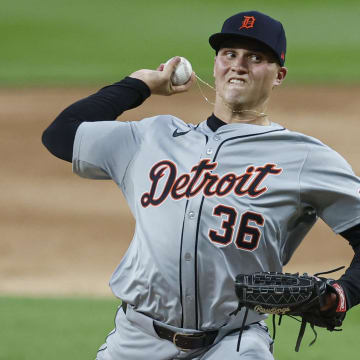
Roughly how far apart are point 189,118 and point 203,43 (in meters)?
5.34

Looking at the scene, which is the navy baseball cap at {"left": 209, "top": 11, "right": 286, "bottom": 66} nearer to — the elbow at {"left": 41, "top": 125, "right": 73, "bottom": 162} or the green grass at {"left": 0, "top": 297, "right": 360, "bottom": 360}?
the elbow at {"left": 41, "top": 125, "right": 73, "bottom": 162}

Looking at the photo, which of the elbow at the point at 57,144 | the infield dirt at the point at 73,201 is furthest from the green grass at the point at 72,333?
the elbow at the point at 57,144

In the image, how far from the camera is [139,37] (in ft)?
65.9

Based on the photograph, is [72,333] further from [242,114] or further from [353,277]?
[353,277]

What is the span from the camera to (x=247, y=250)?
3627 mm

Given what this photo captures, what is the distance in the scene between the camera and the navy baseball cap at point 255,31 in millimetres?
3827

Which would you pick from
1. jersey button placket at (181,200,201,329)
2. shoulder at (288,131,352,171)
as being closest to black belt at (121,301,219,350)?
jersey button placket at (181,200,201,329)

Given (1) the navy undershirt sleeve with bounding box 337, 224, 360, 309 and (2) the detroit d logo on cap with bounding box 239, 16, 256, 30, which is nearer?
(1) the navy undershirt sleeve with bounding box 337, 224, 360, 309

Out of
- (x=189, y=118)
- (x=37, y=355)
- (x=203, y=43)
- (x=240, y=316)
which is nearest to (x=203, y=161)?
(x=240, y=316)

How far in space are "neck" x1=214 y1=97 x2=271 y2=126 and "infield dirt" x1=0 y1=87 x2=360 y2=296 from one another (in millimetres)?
4658

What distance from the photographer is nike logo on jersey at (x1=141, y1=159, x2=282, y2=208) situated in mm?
3668

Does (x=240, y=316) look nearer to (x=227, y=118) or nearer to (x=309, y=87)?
(x=227, y=118)

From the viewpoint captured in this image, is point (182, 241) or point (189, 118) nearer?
point (182, 241)

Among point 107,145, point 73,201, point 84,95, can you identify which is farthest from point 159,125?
point 84,95
